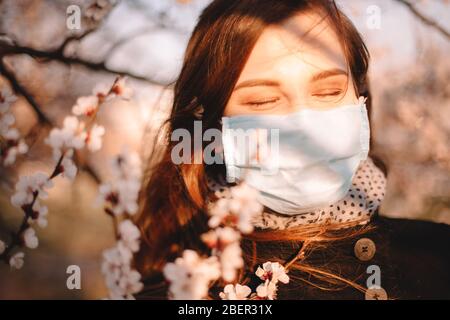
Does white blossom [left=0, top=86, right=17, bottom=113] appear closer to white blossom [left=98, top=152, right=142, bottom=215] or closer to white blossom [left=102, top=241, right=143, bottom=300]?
white blossom [left=98, top=152, right=142, bottom=215]

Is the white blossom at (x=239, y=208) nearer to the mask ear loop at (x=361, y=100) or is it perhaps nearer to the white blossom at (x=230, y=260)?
the white blossom at (x=230, y=260)

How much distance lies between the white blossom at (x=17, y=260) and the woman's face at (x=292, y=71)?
1.06 metres

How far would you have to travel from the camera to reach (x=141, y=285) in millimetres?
1758

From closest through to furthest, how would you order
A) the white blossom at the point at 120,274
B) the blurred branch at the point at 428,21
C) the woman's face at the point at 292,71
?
1. the woman's face at the point at 292,71
2. the white blossom at the point at 120,274
3. the blurred branch at the point at 428,21

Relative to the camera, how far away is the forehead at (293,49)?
1634mm

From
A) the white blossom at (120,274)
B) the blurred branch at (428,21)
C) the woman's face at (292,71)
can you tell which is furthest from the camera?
the blurred branch at (428,21)

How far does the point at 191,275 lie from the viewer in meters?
1.68

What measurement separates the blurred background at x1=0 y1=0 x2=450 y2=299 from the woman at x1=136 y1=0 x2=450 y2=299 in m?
0.11

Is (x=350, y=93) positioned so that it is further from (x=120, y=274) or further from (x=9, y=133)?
(x=9, y=133)

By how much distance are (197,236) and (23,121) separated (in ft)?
2.82

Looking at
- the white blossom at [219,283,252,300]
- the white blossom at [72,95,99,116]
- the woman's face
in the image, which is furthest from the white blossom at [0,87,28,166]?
the white blossom at [219,283,252,300]

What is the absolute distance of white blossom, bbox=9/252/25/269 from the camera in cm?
186

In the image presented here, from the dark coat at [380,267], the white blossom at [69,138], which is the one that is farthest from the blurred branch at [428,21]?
the white blossom at [69,138]
